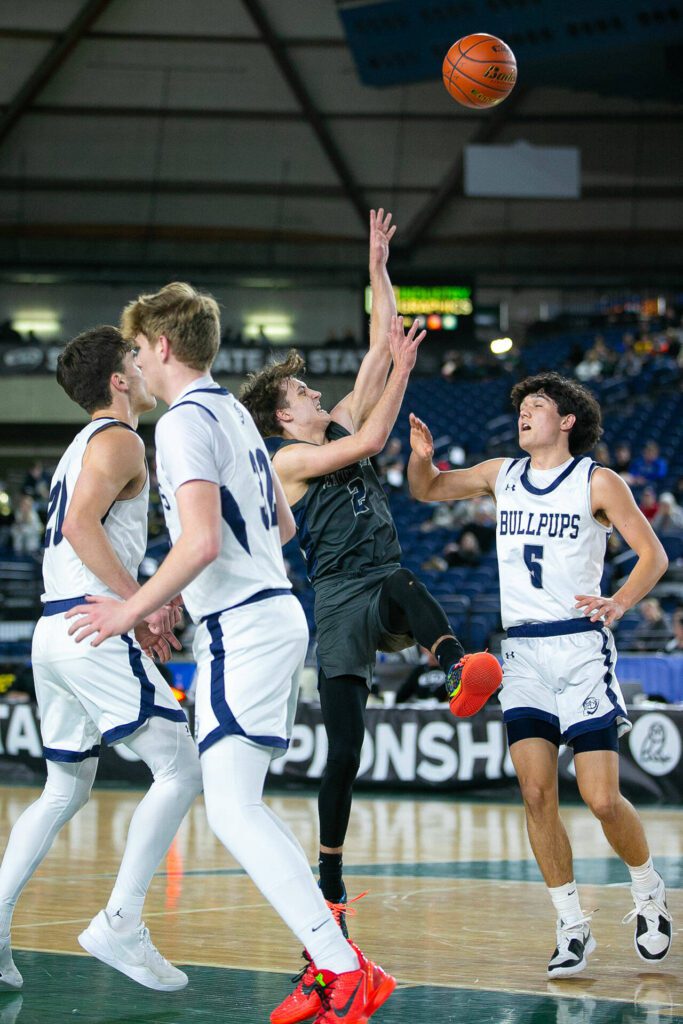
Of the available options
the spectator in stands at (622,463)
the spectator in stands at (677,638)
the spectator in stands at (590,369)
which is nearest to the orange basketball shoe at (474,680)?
the spectator in stands at (677,638)

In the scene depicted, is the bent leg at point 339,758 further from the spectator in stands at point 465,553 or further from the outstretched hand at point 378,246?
the spectator in stands at point 465,553

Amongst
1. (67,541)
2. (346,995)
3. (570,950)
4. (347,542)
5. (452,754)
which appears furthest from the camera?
(452,754)

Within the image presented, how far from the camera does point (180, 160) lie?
30.9m

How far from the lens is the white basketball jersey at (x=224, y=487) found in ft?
11.8

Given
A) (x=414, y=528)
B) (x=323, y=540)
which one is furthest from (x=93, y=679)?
(x=414, y=528)

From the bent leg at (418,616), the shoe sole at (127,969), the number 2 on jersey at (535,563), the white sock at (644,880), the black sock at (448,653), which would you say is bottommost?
the shoe sole at (127,969)

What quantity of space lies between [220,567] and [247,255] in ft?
97.9

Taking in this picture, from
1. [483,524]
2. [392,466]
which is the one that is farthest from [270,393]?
[392,466]

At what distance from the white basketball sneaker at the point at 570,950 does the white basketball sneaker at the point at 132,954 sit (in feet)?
4.32

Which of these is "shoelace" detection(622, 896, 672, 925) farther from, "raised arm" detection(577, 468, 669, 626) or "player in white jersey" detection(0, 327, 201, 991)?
"player in white jersey" detection(0, 327, 201, 991)

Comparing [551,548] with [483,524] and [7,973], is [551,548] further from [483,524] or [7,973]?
[483,524]

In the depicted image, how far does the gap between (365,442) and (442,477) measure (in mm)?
1070

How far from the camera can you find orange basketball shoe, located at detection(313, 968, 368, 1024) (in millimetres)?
3412

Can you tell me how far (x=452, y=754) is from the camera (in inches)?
456
